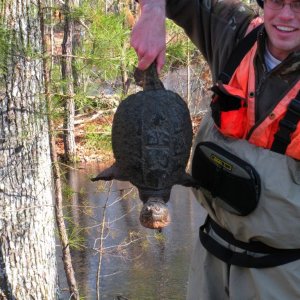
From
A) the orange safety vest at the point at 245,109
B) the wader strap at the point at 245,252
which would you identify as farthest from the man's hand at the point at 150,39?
the wader strap at the point at 245,252

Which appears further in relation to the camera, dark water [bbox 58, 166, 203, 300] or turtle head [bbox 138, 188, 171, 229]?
dark water [bbox 58, 166, 203, 300]

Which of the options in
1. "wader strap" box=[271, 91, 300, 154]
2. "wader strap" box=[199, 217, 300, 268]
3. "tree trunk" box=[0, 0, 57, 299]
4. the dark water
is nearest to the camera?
"wader strap" box=[271, 91, 300, 154]

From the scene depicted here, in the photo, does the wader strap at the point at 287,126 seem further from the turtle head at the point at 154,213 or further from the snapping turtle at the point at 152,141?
the turtle head at the point at 154,213

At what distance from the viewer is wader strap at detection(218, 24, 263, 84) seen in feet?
7.25

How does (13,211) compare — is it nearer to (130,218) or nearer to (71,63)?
(71,63)

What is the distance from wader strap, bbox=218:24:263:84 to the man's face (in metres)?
0.14

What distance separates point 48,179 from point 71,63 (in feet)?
3.20

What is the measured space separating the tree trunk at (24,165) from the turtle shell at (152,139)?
6.35 feet

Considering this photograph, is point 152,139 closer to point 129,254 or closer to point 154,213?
point 154,213

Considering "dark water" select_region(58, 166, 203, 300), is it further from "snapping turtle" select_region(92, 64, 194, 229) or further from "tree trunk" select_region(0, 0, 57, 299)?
"snapping turtle" select_region(92, 64, 194, 229)

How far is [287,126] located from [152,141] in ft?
1.37

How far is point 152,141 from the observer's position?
205 centimetres

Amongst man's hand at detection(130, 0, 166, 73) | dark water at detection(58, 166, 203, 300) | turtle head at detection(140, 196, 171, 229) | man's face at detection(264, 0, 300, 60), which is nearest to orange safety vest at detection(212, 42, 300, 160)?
man's face at detection(264, 0, 300, 60)

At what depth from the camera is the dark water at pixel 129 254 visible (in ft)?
20.3
